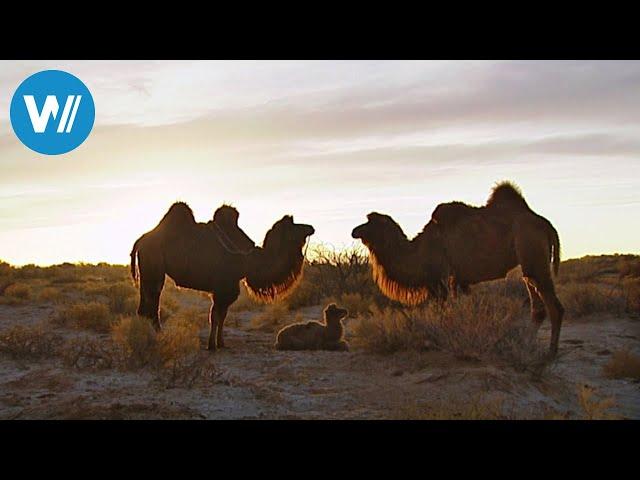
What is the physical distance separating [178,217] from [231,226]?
0.88m

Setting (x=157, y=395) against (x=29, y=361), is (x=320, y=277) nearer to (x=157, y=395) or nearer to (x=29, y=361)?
(x=29, y=361)

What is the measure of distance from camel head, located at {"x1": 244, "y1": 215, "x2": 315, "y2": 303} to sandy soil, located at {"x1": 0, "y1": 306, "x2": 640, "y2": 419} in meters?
1.68

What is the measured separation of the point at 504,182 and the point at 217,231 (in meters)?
4.71

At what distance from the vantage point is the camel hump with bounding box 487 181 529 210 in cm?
1315

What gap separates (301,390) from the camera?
32.5 ft

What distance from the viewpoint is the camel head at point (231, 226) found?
13688mm

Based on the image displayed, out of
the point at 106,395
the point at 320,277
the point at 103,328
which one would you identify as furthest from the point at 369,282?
Answer: the point at 106,395

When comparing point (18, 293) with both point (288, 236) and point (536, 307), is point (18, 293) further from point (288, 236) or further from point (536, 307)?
point (536, 307)

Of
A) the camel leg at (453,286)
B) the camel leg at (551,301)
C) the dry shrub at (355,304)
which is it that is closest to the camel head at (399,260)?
the camel leg at (453,286)

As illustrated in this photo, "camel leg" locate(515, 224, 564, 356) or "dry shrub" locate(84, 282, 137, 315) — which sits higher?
"camel leg" locate(515, 224, 564, 356)

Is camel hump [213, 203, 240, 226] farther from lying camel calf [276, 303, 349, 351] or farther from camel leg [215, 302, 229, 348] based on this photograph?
lying camel calf [276, 303, 349, 351]

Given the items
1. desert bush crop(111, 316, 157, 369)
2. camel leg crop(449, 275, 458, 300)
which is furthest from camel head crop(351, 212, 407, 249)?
desert bush crop(111, 316, 157, 369)

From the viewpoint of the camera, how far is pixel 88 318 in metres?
16.1

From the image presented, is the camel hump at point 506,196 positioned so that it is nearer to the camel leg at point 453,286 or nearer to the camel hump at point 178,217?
the camel leg at point 453,286
